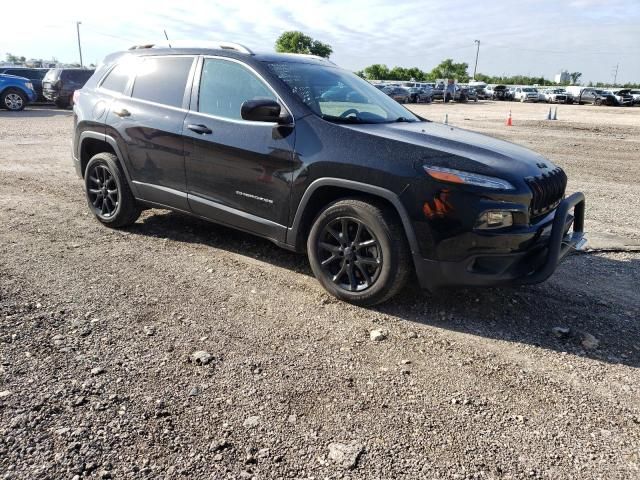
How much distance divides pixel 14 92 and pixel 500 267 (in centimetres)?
2167

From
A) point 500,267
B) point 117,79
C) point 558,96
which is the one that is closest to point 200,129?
point 117,79

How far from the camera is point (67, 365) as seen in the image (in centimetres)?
303

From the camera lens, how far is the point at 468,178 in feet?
11.2

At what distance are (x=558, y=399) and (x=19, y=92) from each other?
22364mm

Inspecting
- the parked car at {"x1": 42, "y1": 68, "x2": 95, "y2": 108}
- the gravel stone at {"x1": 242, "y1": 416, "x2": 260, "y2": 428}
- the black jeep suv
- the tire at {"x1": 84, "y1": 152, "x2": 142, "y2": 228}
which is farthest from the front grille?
the parked car at {"x1": 42, "y1": 68, "x2": 95, "y2": 108}

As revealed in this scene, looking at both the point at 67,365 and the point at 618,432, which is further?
the point at 67,365

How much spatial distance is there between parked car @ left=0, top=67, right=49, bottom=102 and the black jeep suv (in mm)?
20693

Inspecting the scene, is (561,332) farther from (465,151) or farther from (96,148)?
(96,148)

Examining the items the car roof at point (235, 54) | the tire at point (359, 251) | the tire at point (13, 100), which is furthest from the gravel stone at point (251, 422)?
the tire at point (13, 100)

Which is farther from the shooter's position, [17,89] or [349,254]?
[17,89]

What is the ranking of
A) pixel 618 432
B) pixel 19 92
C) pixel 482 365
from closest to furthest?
1. pixel 618 432
2. pixel 482 365
3. pixel 19 92

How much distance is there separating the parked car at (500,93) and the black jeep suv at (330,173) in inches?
2186

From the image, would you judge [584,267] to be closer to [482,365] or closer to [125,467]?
[482,365]

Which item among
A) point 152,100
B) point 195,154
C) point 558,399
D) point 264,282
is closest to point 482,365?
point 558,399
